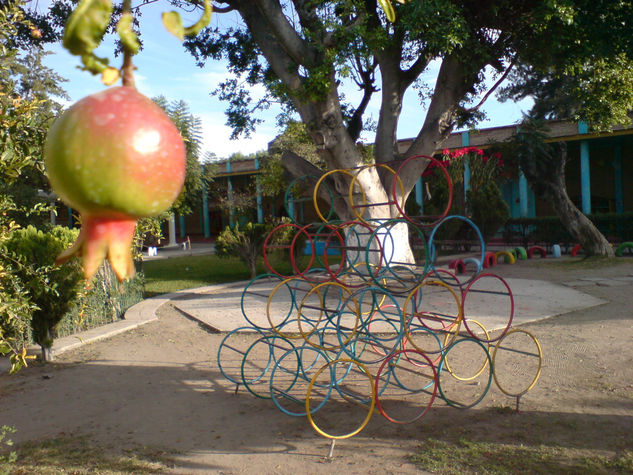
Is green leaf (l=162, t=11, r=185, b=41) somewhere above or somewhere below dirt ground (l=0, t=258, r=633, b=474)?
above

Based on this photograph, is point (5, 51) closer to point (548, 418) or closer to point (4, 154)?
point (4, 154)

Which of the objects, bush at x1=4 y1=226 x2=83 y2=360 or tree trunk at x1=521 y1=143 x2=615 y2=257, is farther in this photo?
tree trunk at x1=521 y1=143 x2=615 y2=257

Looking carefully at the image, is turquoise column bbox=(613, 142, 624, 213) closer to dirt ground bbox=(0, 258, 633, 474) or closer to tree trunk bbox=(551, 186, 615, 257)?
tree trunk bbox=(551, 186, 615, 257)

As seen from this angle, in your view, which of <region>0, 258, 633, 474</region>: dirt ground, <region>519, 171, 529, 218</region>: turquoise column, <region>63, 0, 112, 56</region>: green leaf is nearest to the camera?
<region>63, 0, 112, 56</region>: green leaf

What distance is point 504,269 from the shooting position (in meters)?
12.3

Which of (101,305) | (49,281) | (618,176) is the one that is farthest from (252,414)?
(618,176)

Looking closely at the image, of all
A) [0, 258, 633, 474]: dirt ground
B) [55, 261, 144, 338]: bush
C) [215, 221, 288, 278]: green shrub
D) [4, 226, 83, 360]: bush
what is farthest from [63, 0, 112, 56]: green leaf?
[215, 221, 288, 278]: green shrub

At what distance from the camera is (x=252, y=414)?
443 centimetres

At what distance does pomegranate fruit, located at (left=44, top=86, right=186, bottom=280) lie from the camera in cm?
36

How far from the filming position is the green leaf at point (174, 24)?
0.37 metres

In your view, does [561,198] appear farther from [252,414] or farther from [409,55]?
[252,414]

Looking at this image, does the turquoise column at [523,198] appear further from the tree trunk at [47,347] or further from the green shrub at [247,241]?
the tree trunk at [47,347]

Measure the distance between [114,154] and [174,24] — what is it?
107 millimetres

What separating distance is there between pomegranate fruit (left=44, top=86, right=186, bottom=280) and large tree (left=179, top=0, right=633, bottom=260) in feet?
24.3
